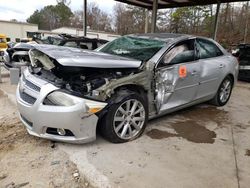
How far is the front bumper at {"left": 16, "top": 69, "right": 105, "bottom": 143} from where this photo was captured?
2504 millimetres

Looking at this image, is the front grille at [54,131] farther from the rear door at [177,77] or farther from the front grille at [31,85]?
the rear door at [177,77]

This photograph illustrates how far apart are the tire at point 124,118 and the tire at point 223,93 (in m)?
2.24

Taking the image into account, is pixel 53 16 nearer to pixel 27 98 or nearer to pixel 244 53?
pixel 244 53

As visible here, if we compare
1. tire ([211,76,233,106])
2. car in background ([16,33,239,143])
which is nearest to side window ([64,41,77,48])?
car in background ([16,33,239,143])

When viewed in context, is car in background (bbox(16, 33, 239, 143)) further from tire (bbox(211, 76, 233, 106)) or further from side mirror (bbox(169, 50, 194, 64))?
tire (bbox(211, 76, 233, 106))

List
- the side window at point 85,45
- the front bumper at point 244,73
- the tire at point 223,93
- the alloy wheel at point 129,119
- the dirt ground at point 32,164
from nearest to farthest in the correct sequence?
1. the dirt ground at point 32,164
2. the alloy wheel at point 129,119
3. the tire at point 223,93
4. the side window at point 85,45
5. the front bumper at point 244,73

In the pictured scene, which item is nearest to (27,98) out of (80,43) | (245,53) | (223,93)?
(223,93)

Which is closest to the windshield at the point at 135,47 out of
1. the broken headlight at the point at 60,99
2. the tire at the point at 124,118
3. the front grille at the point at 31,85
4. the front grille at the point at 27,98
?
the tire at the point at 124,118

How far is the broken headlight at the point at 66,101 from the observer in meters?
2.52

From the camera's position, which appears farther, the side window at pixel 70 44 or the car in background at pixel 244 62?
the car in background at pixel 244 62

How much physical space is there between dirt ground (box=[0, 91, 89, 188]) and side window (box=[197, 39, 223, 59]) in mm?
2851

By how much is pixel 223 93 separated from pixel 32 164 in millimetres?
3892

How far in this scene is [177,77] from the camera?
352 cm

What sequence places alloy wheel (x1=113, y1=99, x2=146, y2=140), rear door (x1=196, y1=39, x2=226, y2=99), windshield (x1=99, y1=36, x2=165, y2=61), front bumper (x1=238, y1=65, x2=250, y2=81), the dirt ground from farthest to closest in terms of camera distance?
front bumper (x1=238, y1=65, x2=250, y2=81) → rear door (x1=196, y1=39, x2=226, y2=99) → windshield (x1=99, y1=36, x2=165, y2=61) → alloy wheel (x1=113, y1=99, x2=146, y2=140) → the dirt ground
